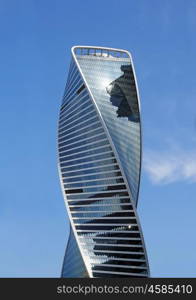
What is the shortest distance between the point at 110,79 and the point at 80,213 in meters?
45.0

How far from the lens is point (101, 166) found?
150 meters

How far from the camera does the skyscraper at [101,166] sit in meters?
141

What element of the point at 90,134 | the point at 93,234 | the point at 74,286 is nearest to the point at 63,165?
the point at 90,134

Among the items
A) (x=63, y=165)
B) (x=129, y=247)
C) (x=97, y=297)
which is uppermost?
(x=97, y=297)

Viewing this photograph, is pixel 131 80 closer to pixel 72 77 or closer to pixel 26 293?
pixel 72 77

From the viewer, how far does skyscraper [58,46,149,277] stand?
141m

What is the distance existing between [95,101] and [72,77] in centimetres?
1937

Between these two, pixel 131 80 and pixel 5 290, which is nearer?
pixel 5 290

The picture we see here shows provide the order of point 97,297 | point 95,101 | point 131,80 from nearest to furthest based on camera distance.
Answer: point 97,297, point 95,101, point 131,80

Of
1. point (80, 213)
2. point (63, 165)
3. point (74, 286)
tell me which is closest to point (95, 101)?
point (63, 165)

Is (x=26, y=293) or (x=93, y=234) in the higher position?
(x=26, y=293)

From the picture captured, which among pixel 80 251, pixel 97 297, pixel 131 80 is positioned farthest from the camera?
pixel 131 80

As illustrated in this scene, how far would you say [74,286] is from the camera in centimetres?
4044

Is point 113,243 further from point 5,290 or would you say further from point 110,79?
point 5,290
